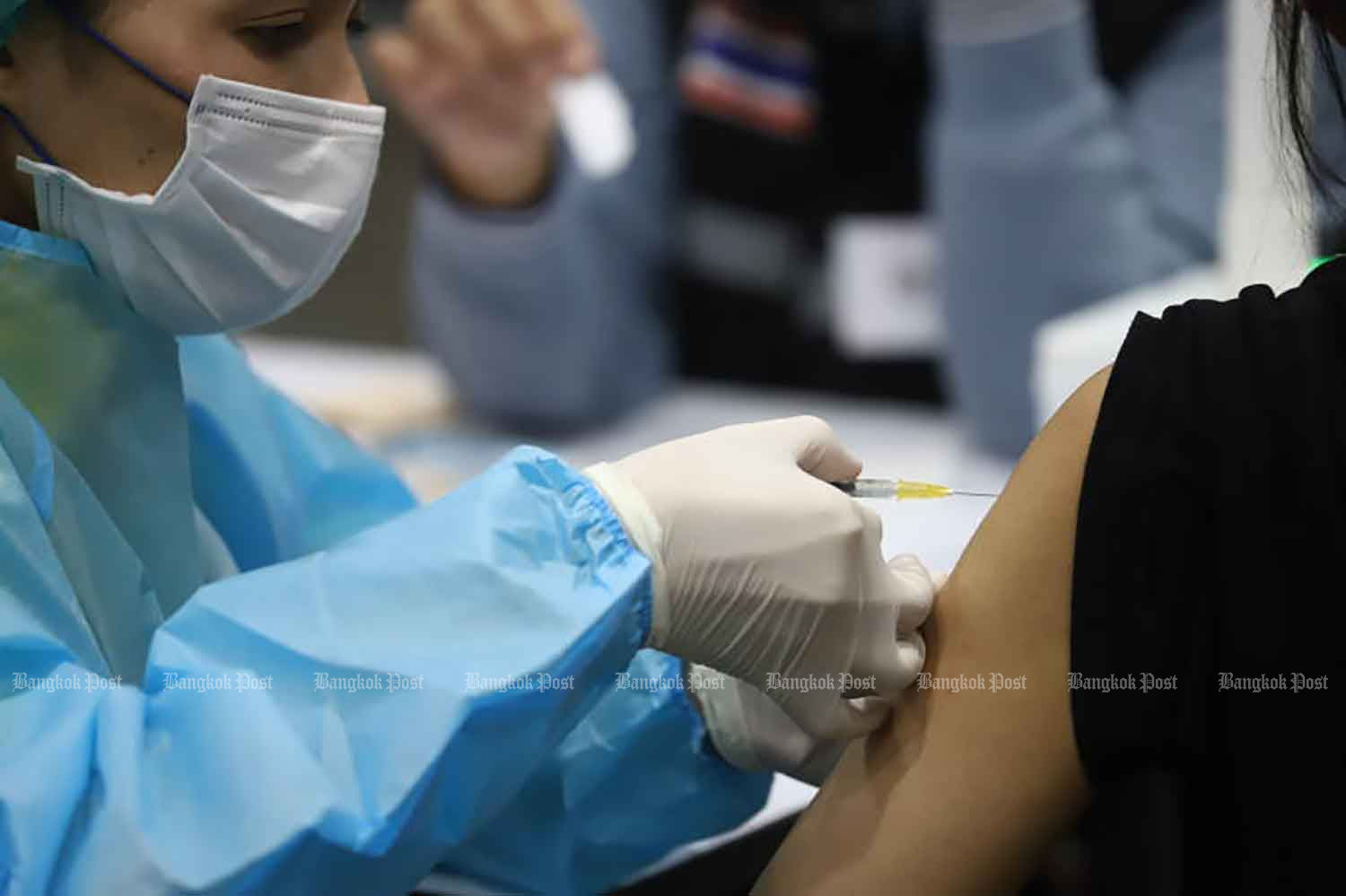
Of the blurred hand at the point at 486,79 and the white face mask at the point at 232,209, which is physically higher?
the white face mask at the point at 232,209

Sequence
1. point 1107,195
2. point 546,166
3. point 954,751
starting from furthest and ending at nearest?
point 546,166
point 1107,195
point 954,751

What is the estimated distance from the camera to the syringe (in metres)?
1.08

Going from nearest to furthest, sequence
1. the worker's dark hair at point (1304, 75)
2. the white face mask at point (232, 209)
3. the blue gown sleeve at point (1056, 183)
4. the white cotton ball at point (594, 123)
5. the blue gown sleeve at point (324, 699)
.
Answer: the blue gown sleeve at point (324, 699)
the worker's dark hair at point (1304, 75)
the white face mask at point (232, 209)
the blue gown sleeve at point (1056, 183)
the white cotton ball at point (594, 123)

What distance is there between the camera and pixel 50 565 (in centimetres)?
101

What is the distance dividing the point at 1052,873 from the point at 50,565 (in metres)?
1.07

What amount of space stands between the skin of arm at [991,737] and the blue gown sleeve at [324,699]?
0.61 ft

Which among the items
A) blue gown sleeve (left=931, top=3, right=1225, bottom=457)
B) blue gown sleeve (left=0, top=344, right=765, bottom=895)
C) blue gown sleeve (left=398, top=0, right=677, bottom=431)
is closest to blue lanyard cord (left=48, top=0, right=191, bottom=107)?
blue gown sleeve (left=0, top=344, right=765, bottom=895)

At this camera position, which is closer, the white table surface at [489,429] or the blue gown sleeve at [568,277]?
the white table surface at [489,429]

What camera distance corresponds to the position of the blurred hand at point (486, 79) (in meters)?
2.15

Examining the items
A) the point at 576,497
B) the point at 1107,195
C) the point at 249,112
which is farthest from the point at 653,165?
the point at 576,497

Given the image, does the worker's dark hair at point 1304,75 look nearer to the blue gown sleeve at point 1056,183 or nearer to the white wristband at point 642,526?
the white wristband at point 642,526

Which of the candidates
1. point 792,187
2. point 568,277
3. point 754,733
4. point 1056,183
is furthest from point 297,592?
point 792,187

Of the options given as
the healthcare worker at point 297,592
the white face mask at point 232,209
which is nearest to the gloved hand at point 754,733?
the healthcare worker at point 297,592

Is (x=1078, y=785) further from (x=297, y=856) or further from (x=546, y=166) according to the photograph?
(x=546, y=166)
